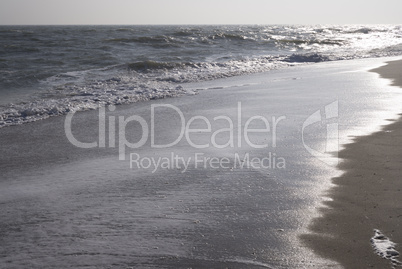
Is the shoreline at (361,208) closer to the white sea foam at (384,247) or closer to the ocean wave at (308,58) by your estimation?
the white sea foam at (384,247)

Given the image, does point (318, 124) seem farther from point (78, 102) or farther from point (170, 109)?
point (78, 102)

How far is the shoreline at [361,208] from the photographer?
8.60 ft

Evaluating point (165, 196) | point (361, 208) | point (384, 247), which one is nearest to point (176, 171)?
point (165, 196)

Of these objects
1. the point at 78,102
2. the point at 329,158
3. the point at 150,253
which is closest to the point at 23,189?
the point at 150,253

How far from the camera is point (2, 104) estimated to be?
27.2ft

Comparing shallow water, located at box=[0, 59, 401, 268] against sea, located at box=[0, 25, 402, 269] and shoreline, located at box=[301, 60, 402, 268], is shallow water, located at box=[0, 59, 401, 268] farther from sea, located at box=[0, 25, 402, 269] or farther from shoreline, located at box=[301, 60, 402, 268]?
shoreline, located at box=[301, 60, 402, 268]

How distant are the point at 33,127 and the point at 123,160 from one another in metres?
2.50

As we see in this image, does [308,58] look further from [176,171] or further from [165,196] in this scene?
[165,196]

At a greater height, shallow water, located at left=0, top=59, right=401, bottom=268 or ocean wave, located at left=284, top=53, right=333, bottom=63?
ocean wave, located at left=284, top=53, right=333, bottom=63

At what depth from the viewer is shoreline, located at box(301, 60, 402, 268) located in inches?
103

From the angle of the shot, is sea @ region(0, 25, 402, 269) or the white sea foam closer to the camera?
the white sea foam

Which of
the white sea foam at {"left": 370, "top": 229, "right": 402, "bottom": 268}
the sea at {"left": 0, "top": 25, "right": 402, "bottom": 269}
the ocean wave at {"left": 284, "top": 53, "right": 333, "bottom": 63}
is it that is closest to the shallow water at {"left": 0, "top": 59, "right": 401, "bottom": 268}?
the sea at {"left": 0, "top": 25, "right": 402, "bottom": 269}

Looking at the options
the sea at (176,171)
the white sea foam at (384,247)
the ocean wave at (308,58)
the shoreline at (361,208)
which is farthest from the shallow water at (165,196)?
the ocean wave at (308,58)

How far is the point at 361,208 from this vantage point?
322cm
